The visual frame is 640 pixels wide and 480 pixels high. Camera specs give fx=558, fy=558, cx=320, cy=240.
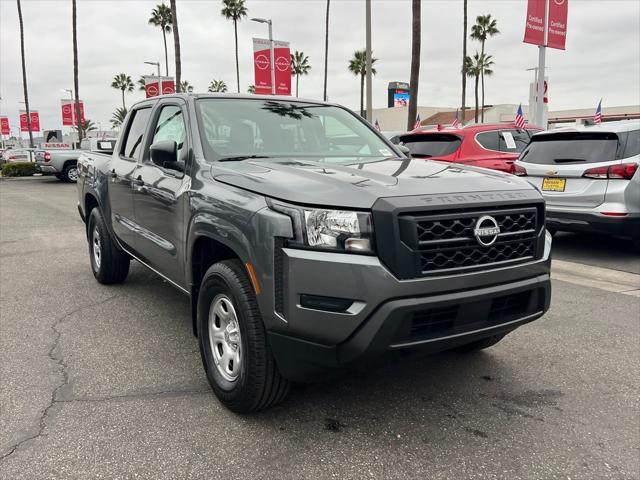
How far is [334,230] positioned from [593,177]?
5526 mm

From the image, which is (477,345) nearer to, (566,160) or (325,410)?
(325,410)

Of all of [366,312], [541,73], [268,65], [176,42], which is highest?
[176,42]

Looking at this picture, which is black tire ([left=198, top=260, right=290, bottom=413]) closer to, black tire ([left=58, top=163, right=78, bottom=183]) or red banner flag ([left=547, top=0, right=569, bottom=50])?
red banner flag ([left=547, top=0, right=569, bottom=50])

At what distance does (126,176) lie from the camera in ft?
15.5

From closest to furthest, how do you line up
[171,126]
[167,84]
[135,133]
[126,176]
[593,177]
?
[171,126] → [126,176] → [135,133] → [593,177] → [167,84]

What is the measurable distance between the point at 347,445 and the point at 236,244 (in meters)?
1.15

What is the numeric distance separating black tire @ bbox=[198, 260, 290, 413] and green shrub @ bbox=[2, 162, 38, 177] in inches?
1014

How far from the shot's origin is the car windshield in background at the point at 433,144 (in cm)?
896

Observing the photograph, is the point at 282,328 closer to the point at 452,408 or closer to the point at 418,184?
the point at 418,184

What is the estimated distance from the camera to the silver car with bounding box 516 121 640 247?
6676 mm

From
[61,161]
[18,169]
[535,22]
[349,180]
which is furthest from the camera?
[18,169]

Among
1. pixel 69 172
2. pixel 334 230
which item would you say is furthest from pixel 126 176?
pixel 69 172

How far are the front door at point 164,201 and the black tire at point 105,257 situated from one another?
3.70 feet

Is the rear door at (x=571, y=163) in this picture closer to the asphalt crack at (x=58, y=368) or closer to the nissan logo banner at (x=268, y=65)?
the asphalt crack at (x=58, y=368)
